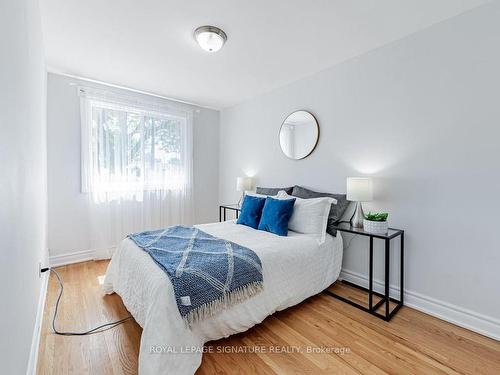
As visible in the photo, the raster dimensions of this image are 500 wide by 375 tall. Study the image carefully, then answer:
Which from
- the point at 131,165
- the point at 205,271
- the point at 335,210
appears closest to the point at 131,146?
the point at 131,165

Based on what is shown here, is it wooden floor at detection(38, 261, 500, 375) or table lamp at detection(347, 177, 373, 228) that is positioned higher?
table lamp at detection(347, 177, 373, 228)

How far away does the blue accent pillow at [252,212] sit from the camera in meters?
2.76

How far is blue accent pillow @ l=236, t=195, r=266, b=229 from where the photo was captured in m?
2.76

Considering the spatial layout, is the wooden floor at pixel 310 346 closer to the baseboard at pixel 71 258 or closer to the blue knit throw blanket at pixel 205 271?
the blue knit throw blanket at pixel 205 271

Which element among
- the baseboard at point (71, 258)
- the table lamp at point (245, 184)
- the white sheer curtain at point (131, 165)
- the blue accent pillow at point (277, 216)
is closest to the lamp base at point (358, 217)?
the blue accent pillow at point (277, 216)

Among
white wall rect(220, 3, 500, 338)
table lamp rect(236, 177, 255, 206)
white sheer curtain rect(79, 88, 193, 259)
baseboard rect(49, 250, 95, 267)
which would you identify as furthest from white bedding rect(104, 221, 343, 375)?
white sheer curtain rect(79, 88, 193, 259)

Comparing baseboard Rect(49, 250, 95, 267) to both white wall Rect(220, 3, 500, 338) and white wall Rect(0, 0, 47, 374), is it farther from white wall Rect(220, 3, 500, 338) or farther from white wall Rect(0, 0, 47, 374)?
white wall Rect(220, 3, 500, 338)

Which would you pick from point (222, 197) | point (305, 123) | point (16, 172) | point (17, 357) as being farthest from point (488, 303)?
point (222, 197)

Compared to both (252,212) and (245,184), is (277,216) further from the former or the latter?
(245,184)

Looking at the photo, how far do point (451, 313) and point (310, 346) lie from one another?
4.08ft

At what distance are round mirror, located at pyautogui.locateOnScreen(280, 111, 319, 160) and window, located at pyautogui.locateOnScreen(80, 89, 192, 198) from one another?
5.55 feet

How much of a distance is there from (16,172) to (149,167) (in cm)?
270

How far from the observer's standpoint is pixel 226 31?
2.15 m

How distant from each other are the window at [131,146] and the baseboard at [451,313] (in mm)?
3215
